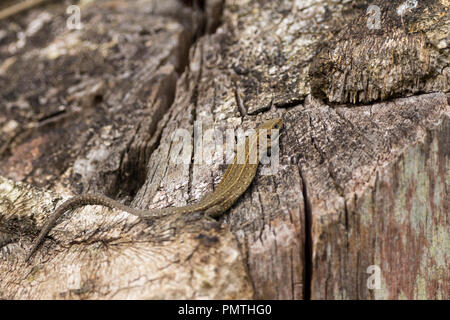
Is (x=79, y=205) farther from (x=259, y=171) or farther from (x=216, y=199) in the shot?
(x=259, y=171)

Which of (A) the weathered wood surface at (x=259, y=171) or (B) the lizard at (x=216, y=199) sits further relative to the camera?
(B) the lizard at (x=216, y=199)

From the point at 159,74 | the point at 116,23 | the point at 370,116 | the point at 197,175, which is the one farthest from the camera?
the point at 116,23

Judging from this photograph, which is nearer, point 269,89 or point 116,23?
point 269,89

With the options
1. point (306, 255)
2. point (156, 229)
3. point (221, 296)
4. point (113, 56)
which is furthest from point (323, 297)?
point (113, 56)

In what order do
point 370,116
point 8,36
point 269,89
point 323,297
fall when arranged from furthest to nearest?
point 8,36 → point 269,89 → point 370,116 → point 323,297

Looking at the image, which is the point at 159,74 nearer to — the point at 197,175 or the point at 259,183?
the point at 197,175
